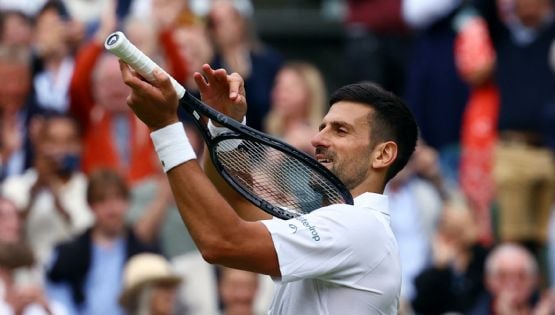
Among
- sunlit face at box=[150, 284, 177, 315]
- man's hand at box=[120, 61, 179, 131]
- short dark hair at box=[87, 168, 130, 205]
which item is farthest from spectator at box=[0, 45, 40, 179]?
man's hand at box=[120, 61, 179, 131]

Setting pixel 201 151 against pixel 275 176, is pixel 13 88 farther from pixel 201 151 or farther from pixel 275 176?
pixel 275 176

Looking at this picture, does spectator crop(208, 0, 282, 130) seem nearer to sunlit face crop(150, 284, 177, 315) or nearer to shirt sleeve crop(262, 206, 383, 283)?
sunlit face crop(150, 284, 177, 315)

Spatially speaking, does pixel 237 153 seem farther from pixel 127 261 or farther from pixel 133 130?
pixel 133 130

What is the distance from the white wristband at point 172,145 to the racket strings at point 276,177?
28cm

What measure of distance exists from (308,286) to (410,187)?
5954mm

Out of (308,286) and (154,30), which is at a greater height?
(154,30)

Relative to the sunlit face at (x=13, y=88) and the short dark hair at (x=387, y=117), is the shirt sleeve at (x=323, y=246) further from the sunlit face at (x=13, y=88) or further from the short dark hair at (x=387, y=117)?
the sunlit face at (x=13, y=88)

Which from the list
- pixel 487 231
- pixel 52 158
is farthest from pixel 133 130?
pixel 487 231

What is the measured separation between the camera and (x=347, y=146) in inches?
224

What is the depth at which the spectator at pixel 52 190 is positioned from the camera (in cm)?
1035

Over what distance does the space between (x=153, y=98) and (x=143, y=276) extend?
4.42 m

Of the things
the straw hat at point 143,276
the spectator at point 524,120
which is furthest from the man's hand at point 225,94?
the spectator at point 524,120

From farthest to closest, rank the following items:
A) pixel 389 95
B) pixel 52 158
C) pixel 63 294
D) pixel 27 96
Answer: pixel 27 96 < pixel 52 158 < pixel 63 294 < pixel 389 95

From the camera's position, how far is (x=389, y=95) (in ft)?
19.1
